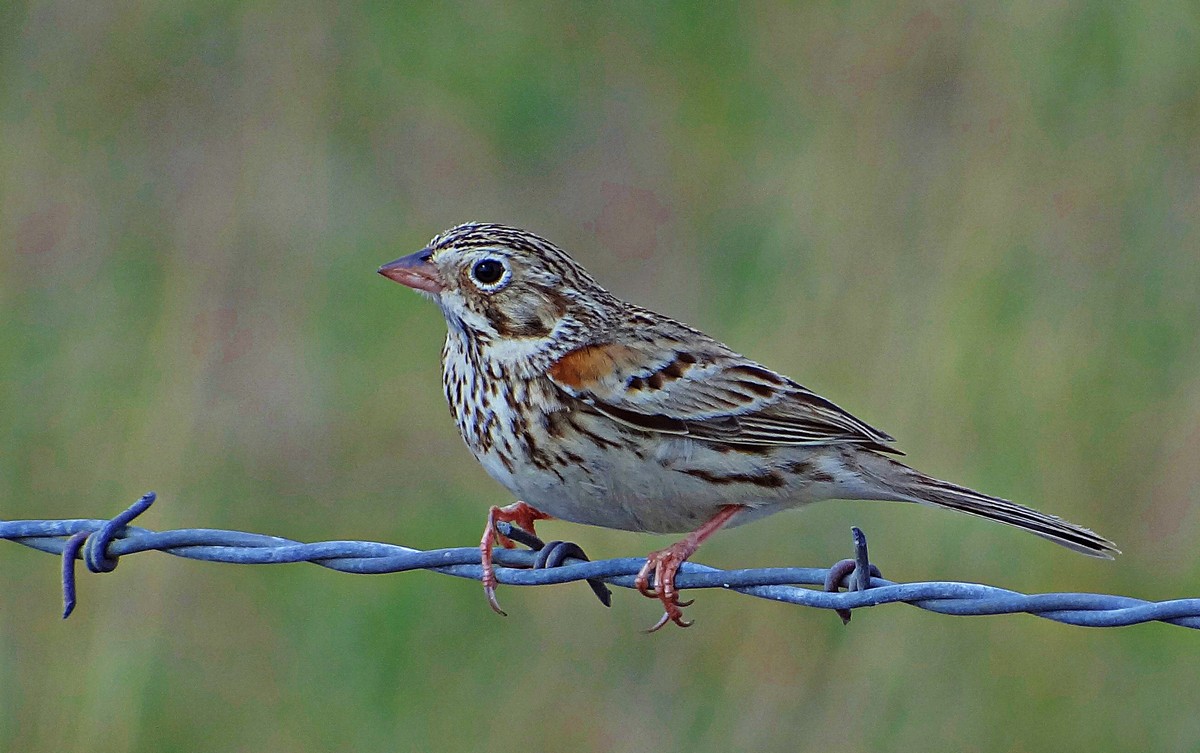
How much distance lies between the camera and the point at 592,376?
15.9 feet

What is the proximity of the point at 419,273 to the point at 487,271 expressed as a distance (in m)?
0.21

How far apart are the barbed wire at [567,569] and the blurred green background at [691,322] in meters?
1.83

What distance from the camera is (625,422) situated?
4.77 metres

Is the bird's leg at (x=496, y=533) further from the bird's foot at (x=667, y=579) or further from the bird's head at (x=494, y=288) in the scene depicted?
the bird's head at (x=494, y=288)

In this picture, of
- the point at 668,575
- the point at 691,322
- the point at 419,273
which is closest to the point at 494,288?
the point at 419,273

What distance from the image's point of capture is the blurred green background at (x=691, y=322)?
5895 mm

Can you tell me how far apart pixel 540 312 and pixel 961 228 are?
230 centimetres

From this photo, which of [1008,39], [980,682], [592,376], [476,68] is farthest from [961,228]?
[476,68]

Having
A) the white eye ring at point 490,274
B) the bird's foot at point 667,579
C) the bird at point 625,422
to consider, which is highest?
the white eye ring at point 490,274

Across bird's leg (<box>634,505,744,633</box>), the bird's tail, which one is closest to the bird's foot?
bird's leg (<box>634,505,744,633</box>)

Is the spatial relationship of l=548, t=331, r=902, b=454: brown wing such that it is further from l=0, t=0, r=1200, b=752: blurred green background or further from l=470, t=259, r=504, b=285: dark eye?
l=0, t=0, r=1200, b=752: blurred green background

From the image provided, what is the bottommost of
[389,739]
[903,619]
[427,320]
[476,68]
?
[389,739]

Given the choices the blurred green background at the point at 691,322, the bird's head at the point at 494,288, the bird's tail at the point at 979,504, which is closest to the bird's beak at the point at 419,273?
the bird's head at the point at 494,288

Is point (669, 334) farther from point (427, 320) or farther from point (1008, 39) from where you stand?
point (427, 320)
